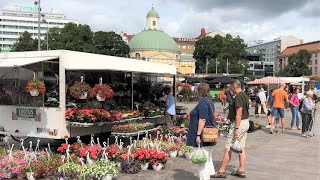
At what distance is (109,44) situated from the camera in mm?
77438

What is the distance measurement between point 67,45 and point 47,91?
54.0 metres

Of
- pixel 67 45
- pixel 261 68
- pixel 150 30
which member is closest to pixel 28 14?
pixel 150 30

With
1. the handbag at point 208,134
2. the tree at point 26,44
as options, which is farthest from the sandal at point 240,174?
the tree at point 26,44

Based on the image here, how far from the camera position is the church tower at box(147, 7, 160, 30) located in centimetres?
A: 11162

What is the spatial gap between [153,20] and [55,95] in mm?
104189

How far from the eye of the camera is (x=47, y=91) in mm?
10258

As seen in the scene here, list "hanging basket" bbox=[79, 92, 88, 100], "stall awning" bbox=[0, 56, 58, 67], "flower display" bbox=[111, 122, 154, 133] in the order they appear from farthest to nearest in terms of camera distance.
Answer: "flower display" bbox=[111, 122, 154, 133], "hanging basket" bbox=[79, 92, 88, 100], "stall awning" bbox=[0, 56, 58, 67]

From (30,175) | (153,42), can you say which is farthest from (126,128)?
(153,42)

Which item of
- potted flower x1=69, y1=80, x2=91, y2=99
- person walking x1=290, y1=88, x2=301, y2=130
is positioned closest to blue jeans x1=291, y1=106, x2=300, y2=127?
person walking x1=290, y1=88, x2=301, y2=130

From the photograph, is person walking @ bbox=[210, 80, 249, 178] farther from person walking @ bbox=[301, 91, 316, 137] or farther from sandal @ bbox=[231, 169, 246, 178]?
person walking @ bbox=[301, 91, 316, 137]

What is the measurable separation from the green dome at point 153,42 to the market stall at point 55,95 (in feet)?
285

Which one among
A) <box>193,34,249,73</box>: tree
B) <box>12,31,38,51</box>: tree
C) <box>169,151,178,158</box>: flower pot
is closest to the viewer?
<box>169,151,178,158</box>: flower pot

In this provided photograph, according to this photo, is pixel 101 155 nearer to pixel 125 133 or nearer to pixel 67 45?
pixel 125 133

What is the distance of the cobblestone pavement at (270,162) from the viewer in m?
8.12
